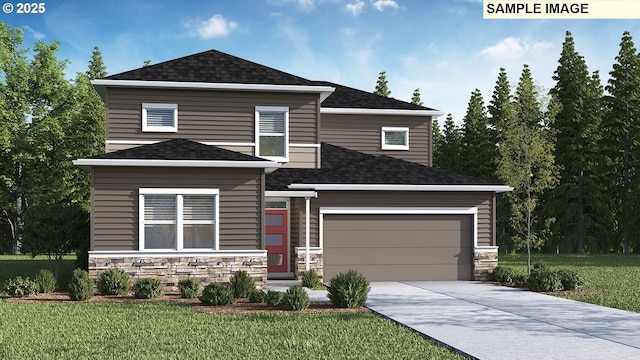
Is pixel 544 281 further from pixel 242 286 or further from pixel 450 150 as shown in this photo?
pixel 450 150

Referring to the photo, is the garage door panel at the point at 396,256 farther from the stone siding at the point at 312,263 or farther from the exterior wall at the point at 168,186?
the exterior wall at the point at 168,186

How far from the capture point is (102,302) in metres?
15.9

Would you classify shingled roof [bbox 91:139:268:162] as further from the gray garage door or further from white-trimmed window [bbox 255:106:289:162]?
the gray garage door

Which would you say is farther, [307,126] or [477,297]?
[307,126]

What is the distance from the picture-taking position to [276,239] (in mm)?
21625

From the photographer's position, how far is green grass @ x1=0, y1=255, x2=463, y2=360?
995 centimetres

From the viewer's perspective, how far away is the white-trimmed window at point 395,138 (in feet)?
86.2

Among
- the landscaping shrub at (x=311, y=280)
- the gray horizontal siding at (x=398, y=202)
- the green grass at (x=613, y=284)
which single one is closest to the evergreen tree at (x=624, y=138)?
the green grass at (x=613, y=284)

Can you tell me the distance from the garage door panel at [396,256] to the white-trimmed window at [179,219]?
13.5 ft

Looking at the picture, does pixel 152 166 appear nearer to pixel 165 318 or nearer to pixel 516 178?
pixel 165 318

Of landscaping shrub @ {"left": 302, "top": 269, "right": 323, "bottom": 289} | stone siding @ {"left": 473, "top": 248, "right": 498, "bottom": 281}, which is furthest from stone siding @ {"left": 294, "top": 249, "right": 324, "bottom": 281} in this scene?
stone siding @ {"left": 473, "top": 248, "right": 498, "bottom": 281}

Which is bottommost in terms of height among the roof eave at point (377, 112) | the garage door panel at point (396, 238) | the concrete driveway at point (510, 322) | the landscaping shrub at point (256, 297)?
the concrete driveway at point (510, 322)

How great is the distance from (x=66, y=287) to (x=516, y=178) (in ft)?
45.5

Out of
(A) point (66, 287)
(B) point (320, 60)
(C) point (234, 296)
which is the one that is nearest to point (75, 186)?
(B) point (320, 60)
